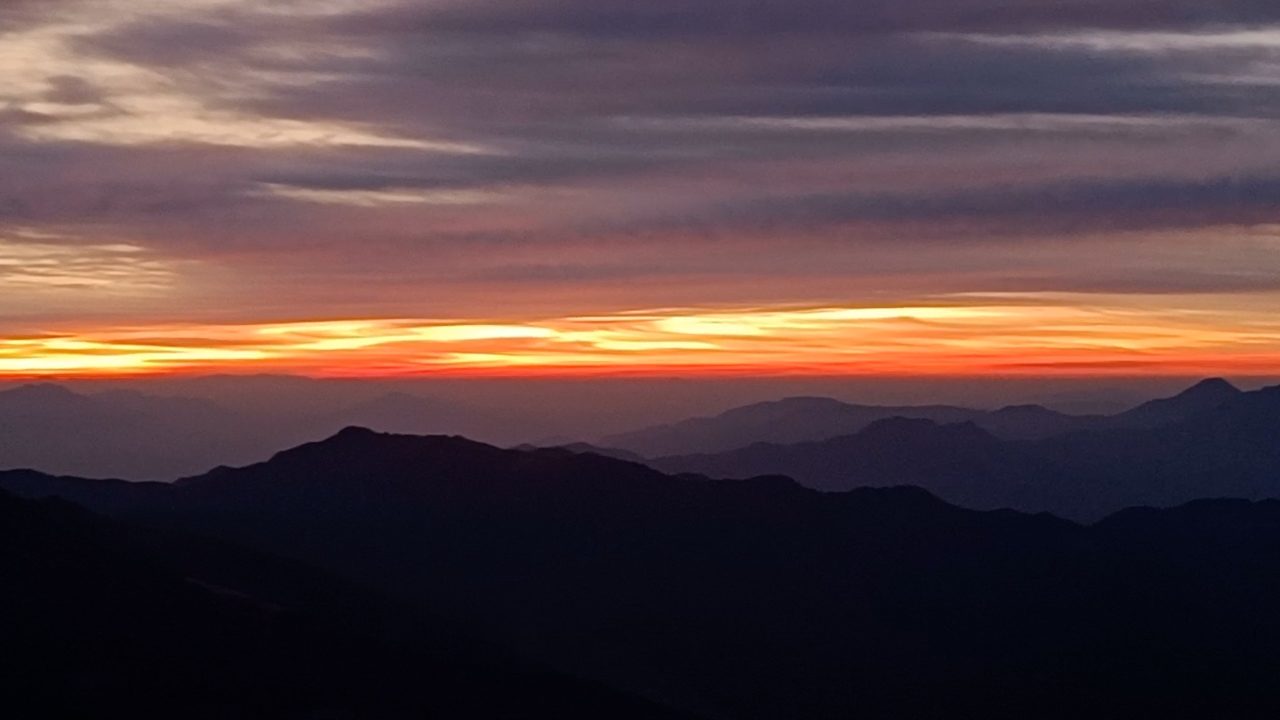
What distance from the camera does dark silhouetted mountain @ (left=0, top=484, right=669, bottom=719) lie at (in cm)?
8075

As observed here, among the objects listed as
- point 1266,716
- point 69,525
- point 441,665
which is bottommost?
point 1266,716

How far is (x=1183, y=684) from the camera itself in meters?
170

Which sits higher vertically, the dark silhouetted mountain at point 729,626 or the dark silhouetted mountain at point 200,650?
the dark silhouetted mountain at point 200,650

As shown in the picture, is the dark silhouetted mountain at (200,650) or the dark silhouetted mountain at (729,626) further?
the dark silhouetted mountain at (729,626)

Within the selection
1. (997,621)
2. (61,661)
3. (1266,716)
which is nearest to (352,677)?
(61,661)

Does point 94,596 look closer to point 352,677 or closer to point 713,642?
point 352,677

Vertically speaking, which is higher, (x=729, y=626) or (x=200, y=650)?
(x=200, y=650)

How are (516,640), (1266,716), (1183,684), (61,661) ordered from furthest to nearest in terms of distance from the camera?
1. (1183,684)
2. (1266,716)
3. (516,640)
4. (61,661)

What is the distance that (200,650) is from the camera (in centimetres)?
8850

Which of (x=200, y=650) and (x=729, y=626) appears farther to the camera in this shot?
(x=729, y=626)

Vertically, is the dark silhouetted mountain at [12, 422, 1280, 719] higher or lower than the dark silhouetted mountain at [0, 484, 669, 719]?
lower

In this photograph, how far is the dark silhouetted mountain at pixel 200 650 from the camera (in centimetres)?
8075

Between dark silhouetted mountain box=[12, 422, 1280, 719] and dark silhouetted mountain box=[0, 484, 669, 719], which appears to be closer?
dark silhouetted mountain box=[0, 484, 669, 719]

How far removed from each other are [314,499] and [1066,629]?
10388 cm
